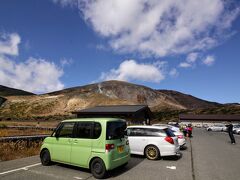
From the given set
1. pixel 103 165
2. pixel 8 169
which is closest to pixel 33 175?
pixel 8 169

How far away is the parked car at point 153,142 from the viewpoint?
34.3 feet

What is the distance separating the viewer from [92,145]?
7473mm

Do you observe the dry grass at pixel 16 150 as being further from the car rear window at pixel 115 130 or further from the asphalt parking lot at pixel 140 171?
the car rear window at pixel 115 130

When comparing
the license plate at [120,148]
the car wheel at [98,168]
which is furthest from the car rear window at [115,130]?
the car wheel at [98,168]

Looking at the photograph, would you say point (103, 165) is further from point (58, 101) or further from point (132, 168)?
point (58, 101)

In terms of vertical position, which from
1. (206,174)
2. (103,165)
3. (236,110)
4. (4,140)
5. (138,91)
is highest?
(138,91)

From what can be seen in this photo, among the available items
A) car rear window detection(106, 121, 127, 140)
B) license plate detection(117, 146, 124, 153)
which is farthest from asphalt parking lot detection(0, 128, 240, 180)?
car rear window detection(106, 121, 127, 140)

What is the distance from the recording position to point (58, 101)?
99.1 meters

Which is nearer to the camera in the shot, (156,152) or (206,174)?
(206,174)

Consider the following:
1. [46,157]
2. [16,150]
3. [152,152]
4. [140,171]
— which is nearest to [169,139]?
[152,152]

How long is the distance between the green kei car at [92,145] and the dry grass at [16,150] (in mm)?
2697

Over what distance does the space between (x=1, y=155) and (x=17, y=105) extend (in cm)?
9716

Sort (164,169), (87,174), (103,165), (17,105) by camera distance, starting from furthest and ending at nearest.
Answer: (17,105) → (164,169) → (87,174) → (103,165)

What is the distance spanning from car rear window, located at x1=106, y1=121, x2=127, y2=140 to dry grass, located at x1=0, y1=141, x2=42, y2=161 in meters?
5.54
